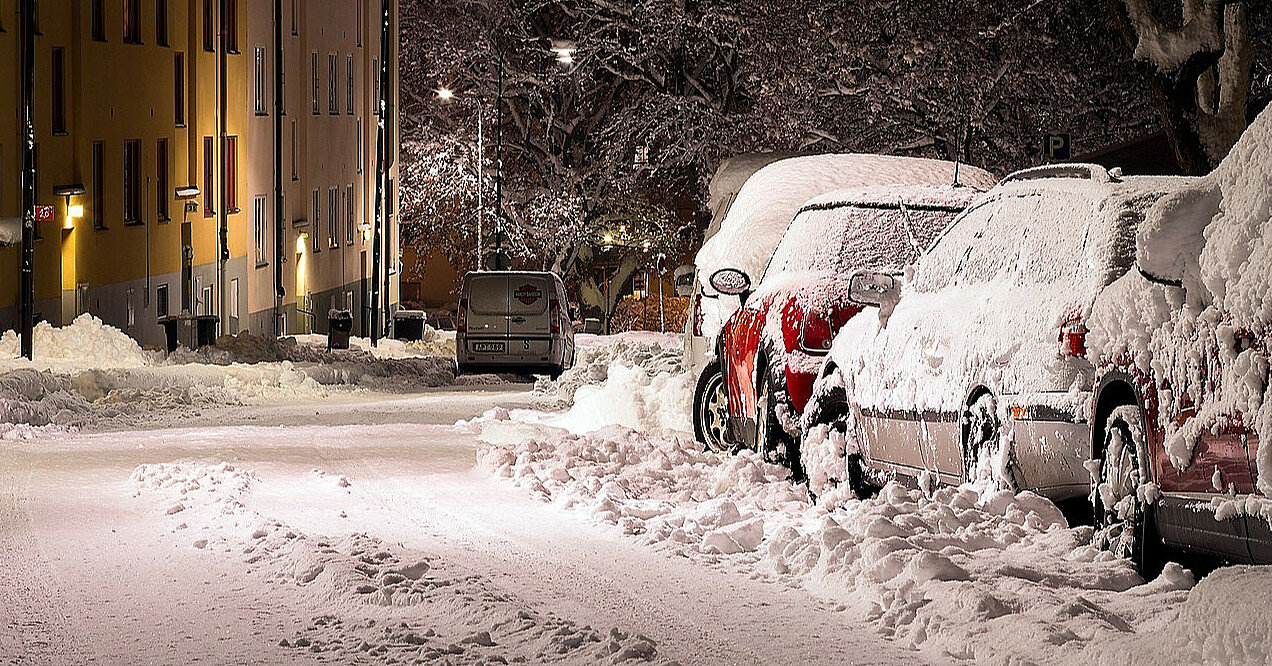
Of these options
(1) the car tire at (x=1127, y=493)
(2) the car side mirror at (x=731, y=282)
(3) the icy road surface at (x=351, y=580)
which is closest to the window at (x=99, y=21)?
(3) the icy road surface at (x=351, y=580)

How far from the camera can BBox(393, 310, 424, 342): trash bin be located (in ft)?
145

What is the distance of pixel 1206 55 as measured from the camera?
2206 cm

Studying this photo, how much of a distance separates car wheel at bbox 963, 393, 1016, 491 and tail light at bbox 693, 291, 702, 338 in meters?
9.53

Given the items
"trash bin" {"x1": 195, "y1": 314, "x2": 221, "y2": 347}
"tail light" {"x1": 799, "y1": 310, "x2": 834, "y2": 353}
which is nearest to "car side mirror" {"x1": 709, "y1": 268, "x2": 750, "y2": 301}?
"tail light" {"x1": 799, "y1": 310, "x2": 834, "y2": 353}

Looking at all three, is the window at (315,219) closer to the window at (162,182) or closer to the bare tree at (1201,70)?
the window at (162,182)

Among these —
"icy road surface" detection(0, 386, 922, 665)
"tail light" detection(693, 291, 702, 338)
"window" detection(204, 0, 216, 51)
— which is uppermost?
"window" detection(204, 0, 216, 51)

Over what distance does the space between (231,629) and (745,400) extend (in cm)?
615

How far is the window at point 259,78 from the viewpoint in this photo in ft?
155

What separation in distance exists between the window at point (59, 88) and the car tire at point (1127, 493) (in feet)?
92.8

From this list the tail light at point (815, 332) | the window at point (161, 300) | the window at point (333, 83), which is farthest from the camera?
the window at point (333, 83)

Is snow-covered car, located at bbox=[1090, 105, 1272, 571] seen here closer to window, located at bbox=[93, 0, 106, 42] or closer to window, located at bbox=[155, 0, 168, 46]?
window, located at bbox=[93, 0, 106, 42]

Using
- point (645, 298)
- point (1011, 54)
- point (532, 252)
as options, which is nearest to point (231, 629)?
point (1011, 54)

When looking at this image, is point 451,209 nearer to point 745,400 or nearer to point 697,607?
point 745,400

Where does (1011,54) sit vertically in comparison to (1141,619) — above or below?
above
